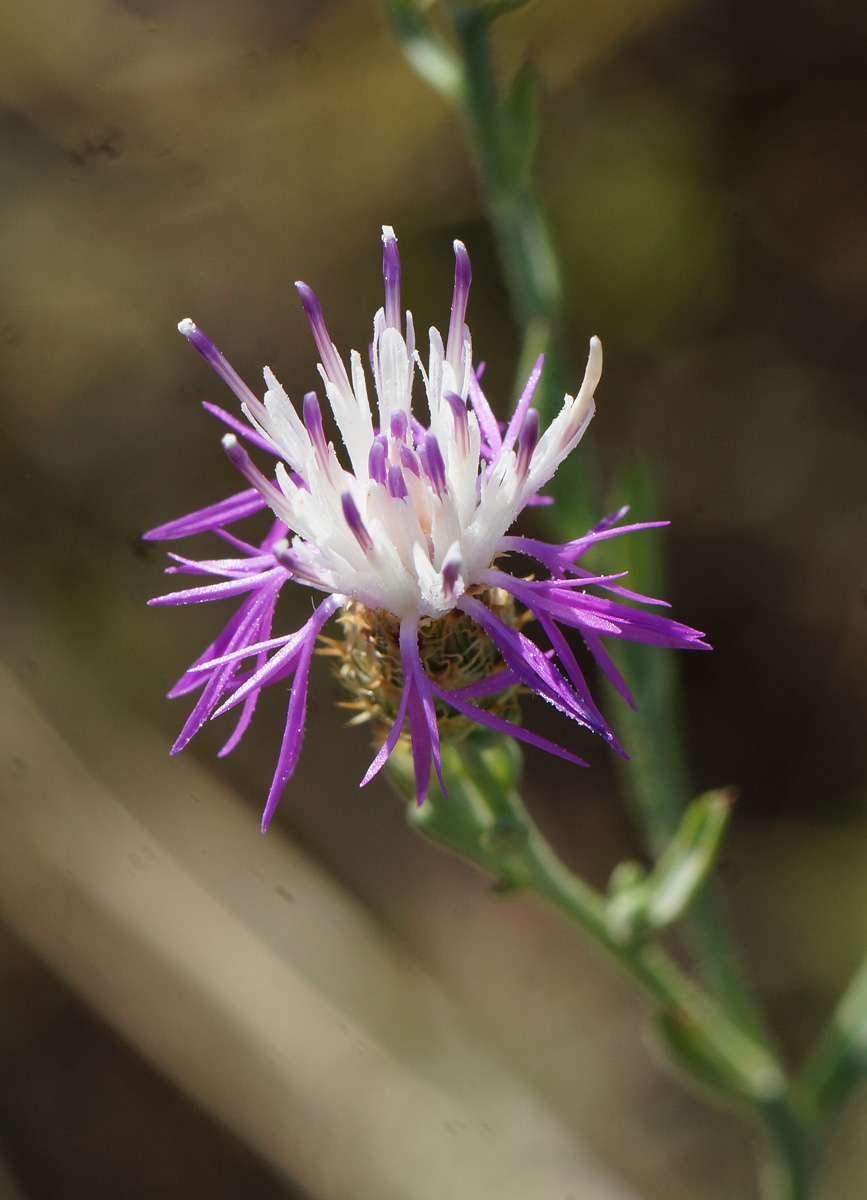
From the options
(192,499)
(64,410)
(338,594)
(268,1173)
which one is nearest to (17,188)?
(64,410)

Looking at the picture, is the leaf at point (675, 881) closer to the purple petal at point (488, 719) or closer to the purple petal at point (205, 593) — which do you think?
the purple petal at point (488, 719)

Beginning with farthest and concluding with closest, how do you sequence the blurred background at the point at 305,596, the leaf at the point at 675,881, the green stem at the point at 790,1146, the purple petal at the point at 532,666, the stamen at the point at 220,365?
the blurred background at the point at 305,596 < the green stem at the point at 790,1146 < the leaf at the point at 675,881 < the stamen at the point at 220,365 < the purple petal at the point at 532,666

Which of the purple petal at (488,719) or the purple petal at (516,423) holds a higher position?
the purple petal at (516,423)

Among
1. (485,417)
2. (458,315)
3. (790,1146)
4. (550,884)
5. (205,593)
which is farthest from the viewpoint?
(790,1146)

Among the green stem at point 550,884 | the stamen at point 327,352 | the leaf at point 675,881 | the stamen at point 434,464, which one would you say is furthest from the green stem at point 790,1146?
the stamen at point 327,352

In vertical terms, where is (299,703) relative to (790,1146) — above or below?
above

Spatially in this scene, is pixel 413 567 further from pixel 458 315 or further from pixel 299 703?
pixel 458 315

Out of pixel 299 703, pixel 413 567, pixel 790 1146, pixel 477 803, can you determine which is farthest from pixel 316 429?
pixel 790 1146
